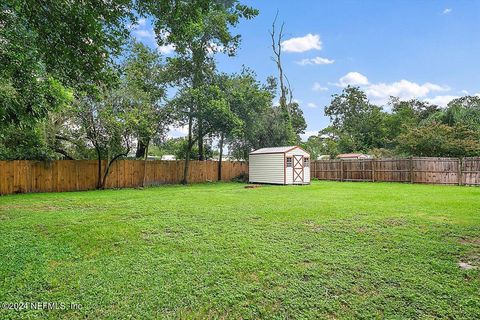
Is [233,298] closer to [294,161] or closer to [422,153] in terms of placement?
[294,161]

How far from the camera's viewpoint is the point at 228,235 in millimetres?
4410

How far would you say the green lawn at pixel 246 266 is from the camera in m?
2.42

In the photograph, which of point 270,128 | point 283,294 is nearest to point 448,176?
point 270,128

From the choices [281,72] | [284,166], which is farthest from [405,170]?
[281,72]

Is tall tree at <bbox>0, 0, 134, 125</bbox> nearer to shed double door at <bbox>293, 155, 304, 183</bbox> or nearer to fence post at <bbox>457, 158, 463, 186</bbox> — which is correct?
shed double door at <bbox>293, 155, 304, 183</bbox>

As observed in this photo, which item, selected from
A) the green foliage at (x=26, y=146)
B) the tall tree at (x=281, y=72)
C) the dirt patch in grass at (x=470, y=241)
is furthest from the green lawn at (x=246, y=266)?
the tall tree at (x=281, y=72)

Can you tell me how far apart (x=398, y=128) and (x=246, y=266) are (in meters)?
26.8

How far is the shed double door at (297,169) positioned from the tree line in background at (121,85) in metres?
3.09

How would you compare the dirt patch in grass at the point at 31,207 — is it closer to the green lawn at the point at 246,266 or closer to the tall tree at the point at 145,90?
the green lawn at the point at 246,266

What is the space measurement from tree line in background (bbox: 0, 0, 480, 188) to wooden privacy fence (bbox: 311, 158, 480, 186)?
90.5 inches

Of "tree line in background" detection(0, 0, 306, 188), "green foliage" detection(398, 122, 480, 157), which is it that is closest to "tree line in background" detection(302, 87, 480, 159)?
"green foliage" detection(398, 122, 480, 157)

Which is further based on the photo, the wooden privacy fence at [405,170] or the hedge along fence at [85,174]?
the wooden privacy fence at [405,170]

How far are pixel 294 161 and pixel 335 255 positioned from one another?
1176 cm

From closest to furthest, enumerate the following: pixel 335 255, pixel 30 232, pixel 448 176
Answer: pixel 335 255, pixel 30 232, pixel 448 176
